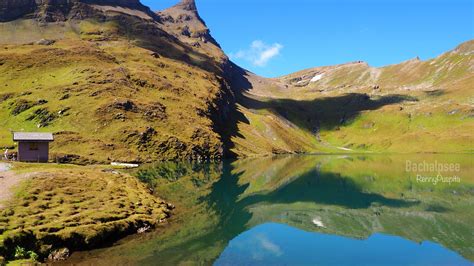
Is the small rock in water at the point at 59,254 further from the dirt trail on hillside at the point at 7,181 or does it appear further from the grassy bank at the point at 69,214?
the dirt trail on hillside at the point at 7,181

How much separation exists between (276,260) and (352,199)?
52.7m

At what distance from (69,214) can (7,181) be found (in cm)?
1427

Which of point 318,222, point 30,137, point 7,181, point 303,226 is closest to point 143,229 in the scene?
point 7,181

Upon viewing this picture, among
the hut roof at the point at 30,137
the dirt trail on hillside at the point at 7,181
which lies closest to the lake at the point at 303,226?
the dirt trail on hillside at the point at 7,181

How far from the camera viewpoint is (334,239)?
53.9 meters

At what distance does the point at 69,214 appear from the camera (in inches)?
1759

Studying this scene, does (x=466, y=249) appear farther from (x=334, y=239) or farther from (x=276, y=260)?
(x=276, y=260)

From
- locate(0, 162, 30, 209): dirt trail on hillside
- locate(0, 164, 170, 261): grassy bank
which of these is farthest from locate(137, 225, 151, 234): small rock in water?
locate(0, 162, 30, 209): dirt trail on hillside

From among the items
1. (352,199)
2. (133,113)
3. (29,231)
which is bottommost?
(352,199)

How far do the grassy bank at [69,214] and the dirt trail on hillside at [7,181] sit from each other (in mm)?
904

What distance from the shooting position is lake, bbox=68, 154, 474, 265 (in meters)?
42.7

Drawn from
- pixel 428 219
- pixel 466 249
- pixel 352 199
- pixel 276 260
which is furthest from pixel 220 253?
pixel 352 199

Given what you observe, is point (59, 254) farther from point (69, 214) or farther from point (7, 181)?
point (7, 181)

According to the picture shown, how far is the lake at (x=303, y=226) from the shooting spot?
42.7m
